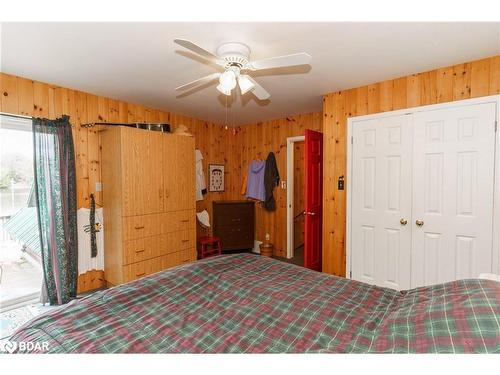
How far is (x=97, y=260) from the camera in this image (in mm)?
3074

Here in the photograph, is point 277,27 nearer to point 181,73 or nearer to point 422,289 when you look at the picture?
point 181,73

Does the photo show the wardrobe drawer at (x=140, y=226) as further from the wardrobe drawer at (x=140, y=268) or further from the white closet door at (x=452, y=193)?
the white closet door at (x=452, y=193)

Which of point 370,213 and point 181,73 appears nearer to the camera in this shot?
point 181,73

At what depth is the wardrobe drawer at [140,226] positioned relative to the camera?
113 inches

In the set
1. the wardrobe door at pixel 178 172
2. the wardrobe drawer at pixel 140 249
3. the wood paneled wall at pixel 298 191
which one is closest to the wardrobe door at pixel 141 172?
the wardrobe door at pixel 178 172

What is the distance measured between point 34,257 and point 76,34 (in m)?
2.41

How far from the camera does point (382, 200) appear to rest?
Result: 2670 millimetres

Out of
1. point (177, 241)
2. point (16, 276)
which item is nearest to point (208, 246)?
point (177, 241)

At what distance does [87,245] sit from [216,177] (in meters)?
2.29

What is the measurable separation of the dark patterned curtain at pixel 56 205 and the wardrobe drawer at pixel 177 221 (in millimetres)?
946

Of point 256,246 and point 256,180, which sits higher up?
point 256,180

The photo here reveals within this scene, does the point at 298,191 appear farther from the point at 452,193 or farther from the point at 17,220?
the point at 17,220

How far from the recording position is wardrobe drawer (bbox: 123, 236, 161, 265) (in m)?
2.86
